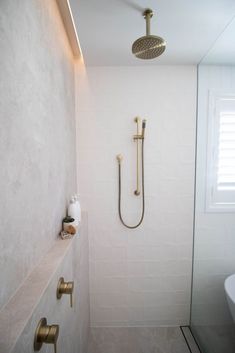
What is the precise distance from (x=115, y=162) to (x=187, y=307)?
1.64 meters

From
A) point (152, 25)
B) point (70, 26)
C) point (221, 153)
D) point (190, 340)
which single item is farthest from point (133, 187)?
point (190, 340)

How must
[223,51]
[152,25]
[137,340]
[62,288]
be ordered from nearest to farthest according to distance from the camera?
1. [62,288]
2. [152,25]
3. [223,51]
4. [137,340]

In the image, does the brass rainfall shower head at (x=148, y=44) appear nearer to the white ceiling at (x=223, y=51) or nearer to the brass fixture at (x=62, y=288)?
the white ceiling at (x=223, y=51)

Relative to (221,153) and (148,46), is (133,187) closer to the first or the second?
(221,153)

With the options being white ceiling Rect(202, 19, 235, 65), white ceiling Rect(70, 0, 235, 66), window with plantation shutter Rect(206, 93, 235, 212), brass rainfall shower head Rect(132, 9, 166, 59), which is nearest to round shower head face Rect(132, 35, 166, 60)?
brass rainfall shower head Rect(132, 9, 166, 59)

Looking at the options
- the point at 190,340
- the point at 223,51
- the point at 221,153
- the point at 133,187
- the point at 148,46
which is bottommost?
A: the point at 190,340

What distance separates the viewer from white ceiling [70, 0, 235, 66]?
1106 millimetres

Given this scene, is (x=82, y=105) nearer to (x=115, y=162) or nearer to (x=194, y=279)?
(x=115, y=162)

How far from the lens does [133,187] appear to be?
1808 mm

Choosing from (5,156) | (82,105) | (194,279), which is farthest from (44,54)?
(194,279)

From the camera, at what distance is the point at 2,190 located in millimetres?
565

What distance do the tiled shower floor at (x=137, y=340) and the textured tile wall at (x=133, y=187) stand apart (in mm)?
65

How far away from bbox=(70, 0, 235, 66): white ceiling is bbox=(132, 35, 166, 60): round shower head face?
19cm

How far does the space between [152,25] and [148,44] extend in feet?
0.82
